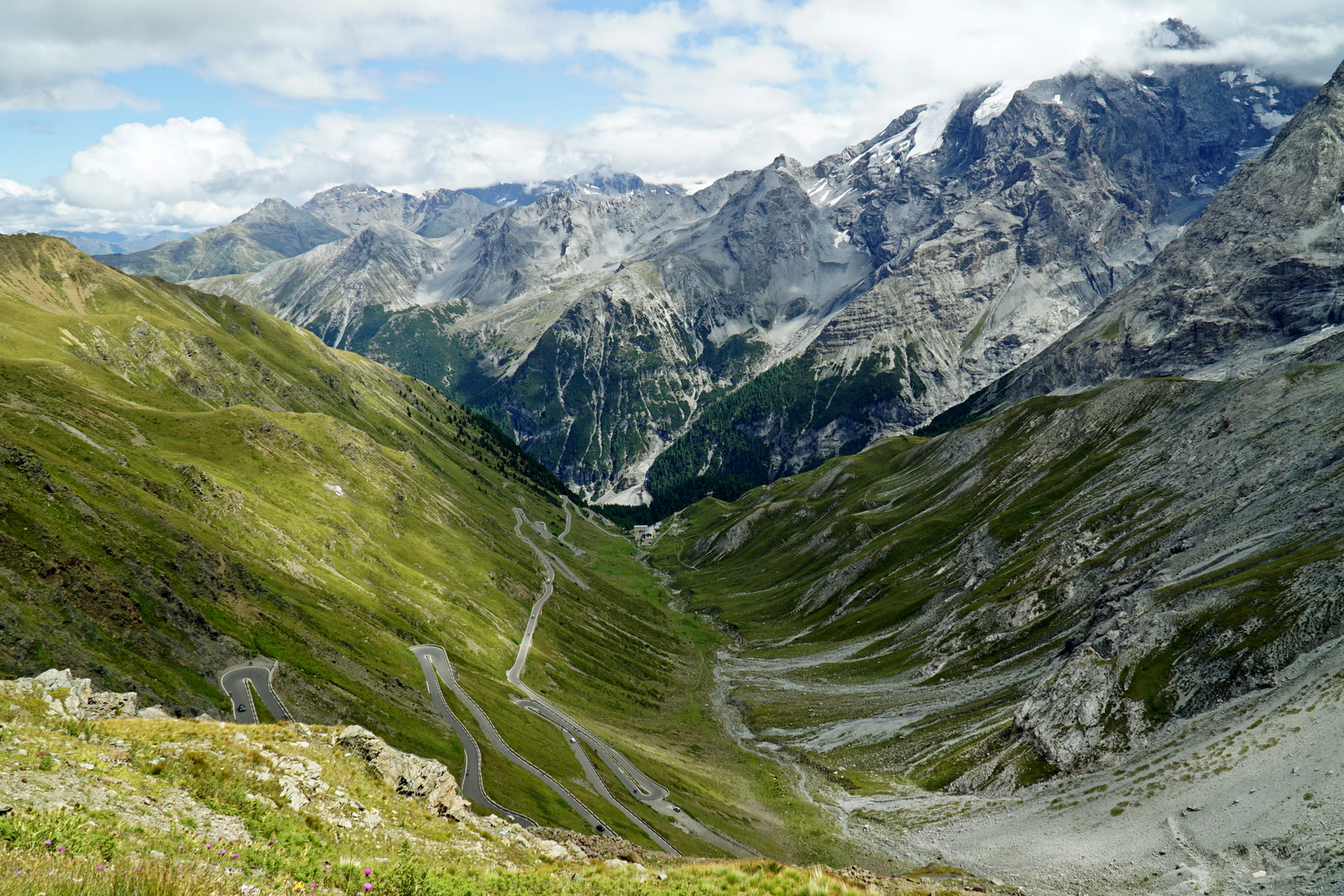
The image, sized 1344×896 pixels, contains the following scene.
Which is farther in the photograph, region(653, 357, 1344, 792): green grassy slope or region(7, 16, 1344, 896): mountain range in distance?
region(653, 357, 1344, 792): green grassy slope

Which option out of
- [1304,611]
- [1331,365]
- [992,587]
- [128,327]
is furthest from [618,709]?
Answer: [128,327]

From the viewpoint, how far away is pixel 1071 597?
110062mm

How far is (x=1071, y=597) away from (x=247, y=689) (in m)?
115

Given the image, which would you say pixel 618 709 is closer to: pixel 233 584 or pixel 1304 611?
pixel 233 584

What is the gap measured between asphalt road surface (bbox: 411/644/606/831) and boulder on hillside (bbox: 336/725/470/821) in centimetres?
2607

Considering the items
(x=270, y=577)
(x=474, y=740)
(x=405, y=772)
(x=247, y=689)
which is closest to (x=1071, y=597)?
(x=474, y=740)

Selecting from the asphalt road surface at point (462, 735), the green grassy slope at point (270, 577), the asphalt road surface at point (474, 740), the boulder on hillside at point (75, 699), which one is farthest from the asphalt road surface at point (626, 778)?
the boulder on hillside at point (75, 699)

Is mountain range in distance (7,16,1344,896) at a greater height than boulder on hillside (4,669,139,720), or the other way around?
boulder on hillside (4,669,139,720)

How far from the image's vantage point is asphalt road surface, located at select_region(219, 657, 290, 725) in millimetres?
57250

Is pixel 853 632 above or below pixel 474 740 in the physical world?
below

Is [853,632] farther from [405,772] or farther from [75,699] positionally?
[75,699]

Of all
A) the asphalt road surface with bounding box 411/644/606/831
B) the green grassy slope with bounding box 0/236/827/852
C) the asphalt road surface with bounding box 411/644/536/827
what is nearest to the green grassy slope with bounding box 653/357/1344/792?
the green grassy slope with bounding box 0/236/827/852

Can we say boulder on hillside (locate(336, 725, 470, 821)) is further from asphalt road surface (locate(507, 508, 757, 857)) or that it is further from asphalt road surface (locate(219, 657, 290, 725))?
asphalt road surface (locate(507, 508, 757, 857))

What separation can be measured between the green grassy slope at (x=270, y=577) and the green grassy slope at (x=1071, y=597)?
23.1m
